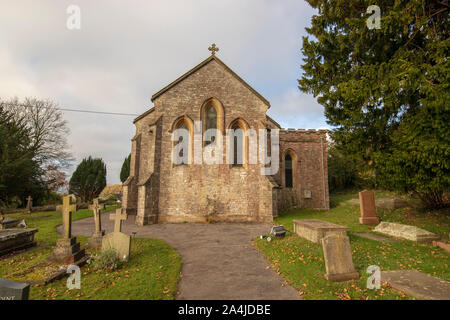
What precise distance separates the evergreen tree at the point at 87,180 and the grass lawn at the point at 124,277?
2323 centimetres

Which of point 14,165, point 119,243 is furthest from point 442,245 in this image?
point 14,165

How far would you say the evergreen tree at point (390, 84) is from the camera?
6.56 m

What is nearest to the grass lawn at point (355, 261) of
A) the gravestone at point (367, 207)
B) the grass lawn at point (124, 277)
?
the gravestone at point (367, 207)

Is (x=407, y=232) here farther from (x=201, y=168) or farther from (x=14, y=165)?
(x=14, y=165)

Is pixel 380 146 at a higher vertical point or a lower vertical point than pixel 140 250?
higher

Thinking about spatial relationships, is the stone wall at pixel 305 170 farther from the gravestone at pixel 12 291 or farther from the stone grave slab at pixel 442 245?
the gravestone at pixel 12 291

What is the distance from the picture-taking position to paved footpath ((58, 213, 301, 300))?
14.1 feet

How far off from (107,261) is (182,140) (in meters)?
9.20

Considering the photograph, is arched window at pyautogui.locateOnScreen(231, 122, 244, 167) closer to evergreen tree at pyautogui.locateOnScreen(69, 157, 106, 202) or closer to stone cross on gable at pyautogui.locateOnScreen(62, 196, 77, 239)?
stone cross on gable at pyautogui.locateOnScreen(62, 196, 77, 239)

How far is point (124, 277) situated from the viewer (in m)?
5.07
